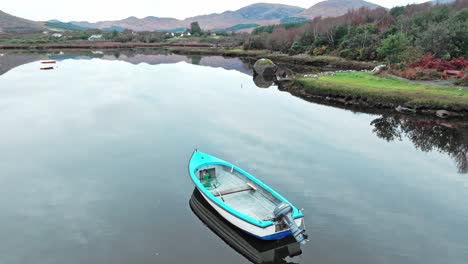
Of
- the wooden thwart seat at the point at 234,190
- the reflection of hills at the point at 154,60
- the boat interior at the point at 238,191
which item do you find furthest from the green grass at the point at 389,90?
the reflection of hills at the point at 154,60

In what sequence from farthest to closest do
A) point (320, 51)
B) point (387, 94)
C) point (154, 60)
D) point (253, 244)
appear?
point (154, 60) < point (320, 51) < point (387, 94) < point (253, 244)

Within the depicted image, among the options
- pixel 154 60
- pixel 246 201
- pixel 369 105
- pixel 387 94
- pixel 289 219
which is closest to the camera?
pixel 289 219

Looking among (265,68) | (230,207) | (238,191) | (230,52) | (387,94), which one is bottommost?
(238,191)

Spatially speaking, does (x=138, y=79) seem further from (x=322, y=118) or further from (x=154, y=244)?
(x=154, y=244)

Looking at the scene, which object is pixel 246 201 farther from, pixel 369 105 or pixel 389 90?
pixel 389 90

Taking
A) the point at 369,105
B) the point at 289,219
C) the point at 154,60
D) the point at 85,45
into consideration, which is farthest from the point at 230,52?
the point at 289,219

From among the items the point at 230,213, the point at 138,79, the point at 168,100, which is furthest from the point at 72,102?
the point at 230,213

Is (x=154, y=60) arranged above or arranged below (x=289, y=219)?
below

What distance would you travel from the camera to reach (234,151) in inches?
→ 1179

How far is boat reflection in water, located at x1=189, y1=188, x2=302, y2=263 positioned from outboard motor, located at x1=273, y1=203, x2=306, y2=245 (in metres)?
1.21

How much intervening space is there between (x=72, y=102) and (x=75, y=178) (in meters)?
27.9

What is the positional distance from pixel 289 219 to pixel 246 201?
3867 mm

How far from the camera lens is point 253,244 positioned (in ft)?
56.6

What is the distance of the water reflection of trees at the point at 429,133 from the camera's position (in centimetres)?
3034
